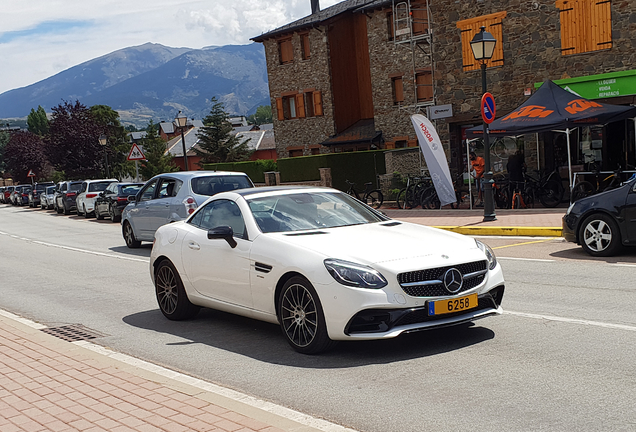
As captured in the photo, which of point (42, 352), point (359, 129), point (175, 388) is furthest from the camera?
point (359, 129)

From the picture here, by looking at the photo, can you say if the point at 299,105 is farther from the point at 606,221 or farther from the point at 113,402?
the point at 113,402

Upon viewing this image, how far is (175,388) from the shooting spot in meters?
5.60

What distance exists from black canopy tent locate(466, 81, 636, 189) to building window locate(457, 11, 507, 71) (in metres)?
5.81

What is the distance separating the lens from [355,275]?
6105 millimetres

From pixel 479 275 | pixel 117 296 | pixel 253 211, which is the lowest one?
pixel 117 296

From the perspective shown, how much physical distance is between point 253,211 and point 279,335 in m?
1.31

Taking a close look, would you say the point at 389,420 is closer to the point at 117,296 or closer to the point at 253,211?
the point at 253,211

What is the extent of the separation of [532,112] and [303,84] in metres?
27.1

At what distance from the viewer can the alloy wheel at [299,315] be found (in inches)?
252

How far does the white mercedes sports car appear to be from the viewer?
20.0 ft

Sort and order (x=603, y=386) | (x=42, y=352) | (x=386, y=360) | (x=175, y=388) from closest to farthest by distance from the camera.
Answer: (x=603, y=386) → (x=175, y=388) → (x=386, y=360) → (x=42, y=352)

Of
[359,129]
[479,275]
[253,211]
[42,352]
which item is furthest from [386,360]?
[359,129]

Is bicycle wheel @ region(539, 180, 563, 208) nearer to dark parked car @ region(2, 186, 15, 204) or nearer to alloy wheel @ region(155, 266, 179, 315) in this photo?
alloy wheel @ region(155, 266, 179, 315)

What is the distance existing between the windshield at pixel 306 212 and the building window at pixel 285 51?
38.7 m
